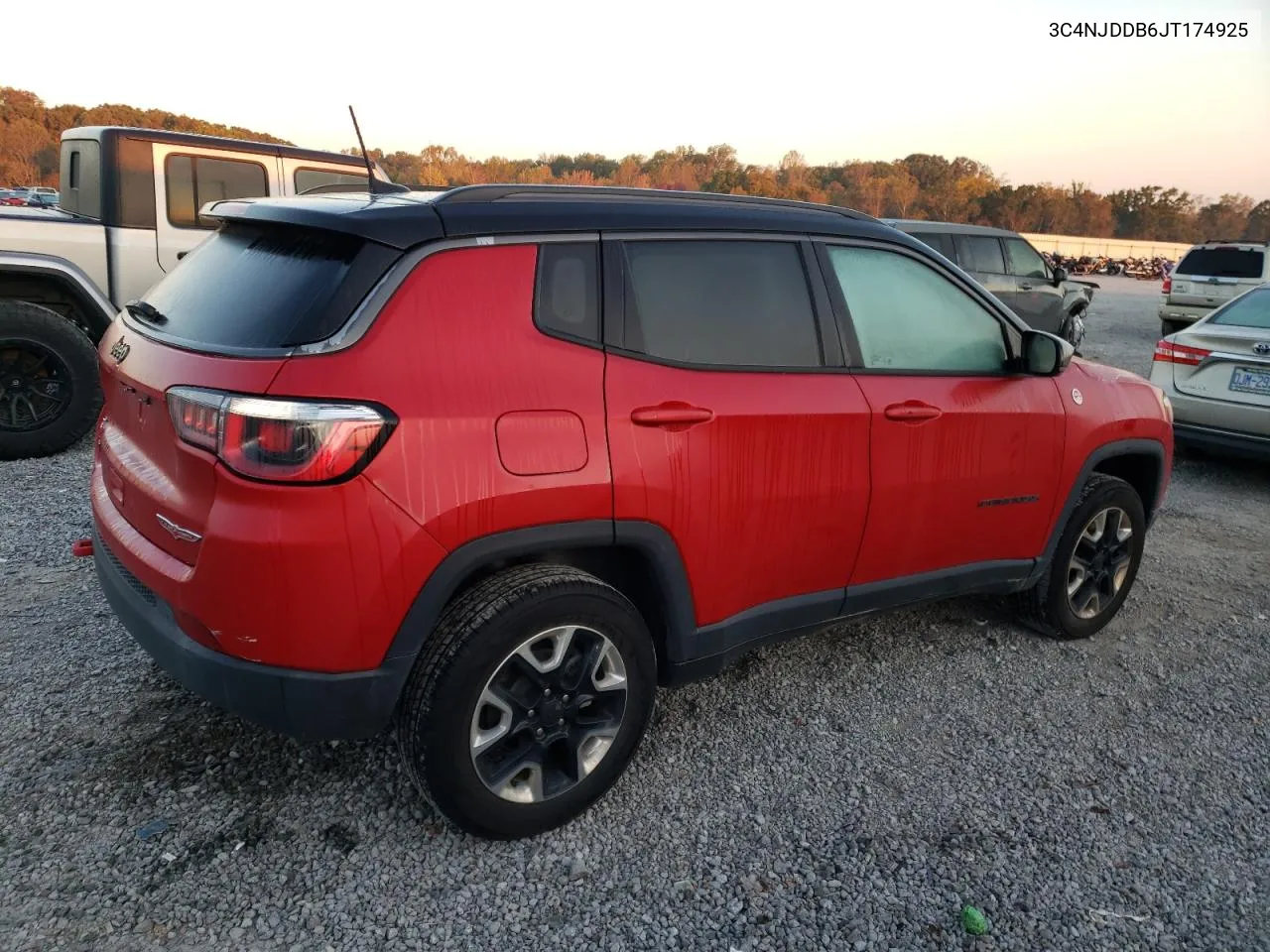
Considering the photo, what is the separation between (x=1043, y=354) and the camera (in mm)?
3471

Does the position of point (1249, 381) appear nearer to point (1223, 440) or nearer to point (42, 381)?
point (1223, 440)

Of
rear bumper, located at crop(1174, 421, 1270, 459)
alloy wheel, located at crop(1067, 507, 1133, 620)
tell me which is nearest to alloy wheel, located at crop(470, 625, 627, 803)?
alloy wheel, located at crop(1067, 507, 1133, 620)

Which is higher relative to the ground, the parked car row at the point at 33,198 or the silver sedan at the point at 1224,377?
the parked car row at the point at 33,198

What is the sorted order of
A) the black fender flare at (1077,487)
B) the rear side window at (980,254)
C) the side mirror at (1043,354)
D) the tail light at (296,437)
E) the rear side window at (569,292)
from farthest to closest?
the rear side window at (980,254) < the black fender flare at (1077,487) < the side mirror at (1043,354) < the rear side window at (569,292) < the tail light at (296,437)

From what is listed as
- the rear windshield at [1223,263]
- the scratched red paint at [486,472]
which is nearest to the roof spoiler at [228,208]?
the scratched red paint at [486,472]

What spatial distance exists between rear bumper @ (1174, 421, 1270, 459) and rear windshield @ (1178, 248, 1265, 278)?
32.4ft

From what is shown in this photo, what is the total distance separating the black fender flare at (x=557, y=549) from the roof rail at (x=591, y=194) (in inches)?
37.0

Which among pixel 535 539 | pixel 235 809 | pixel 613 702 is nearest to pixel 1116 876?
pixel 613 702

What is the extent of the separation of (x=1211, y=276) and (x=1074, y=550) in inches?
542

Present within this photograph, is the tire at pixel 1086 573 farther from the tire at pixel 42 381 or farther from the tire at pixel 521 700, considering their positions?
the tire at pixel 42 381

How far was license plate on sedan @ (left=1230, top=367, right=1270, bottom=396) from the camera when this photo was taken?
6484 mm

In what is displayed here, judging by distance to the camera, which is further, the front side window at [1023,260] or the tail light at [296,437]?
the front side window at [1023,260]

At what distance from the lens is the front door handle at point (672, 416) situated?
2.53 metres

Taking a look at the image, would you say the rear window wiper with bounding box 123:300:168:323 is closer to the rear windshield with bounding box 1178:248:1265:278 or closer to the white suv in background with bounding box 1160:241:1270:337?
the white suv in background with bounding box 1160:241:1270:337
